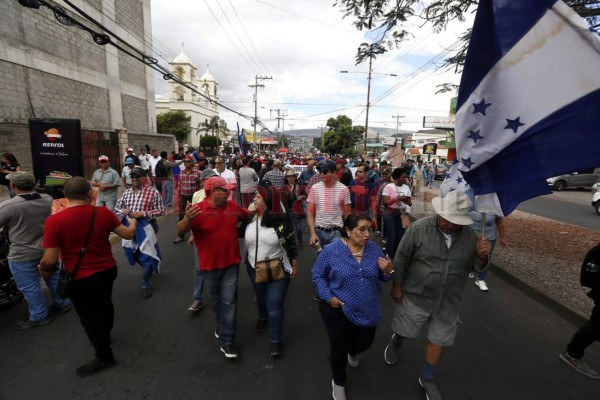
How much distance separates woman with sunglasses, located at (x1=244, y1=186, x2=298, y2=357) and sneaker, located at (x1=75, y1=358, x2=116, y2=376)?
154cm

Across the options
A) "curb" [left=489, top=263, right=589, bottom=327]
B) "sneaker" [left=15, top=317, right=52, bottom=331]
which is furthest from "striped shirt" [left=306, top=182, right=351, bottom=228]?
"sneaker" [left=15, top=317, right=52, bottom=331]

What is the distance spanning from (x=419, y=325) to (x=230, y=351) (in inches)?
70.9

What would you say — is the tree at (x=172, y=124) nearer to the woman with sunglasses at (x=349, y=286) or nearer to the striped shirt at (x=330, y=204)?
the striped shirt at (x=330, y=204)

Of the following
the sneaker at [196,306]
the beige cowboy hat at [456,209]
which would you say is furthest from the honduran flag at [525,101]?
the sneaker at [196,306]

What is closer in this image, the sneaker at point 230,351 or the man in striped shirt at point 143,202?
the sneaker at point 230,351

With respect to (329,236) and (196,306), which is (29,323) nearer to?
(196,306)

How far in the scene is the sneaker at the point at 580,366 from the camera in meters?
2.95

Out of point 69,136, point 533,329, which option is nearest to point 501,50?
point 533,329

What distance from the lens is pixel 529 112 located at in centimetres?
218

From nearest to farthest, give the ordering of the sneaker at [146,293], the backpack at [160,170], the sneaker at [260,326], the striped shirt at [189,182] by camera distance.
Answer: the sneaker at [260,326] → the sneaker at [146,293] → the striped shirt at [189,182] → the backpack at [160,170]

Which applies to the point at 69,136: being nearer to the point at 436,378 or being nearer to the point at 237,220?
the point at 237,220

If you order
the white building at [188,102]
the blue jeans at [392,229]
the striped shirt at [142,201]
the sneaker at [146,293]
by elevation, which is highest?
the white building at [188,102]

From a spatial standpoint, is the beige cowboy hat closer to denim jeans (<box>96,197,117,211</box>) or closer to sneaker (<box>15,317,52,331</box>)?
sneaker (<box>15,317,52,331</box>)

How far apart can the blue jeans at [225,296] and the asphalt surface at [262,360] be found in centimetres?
26
